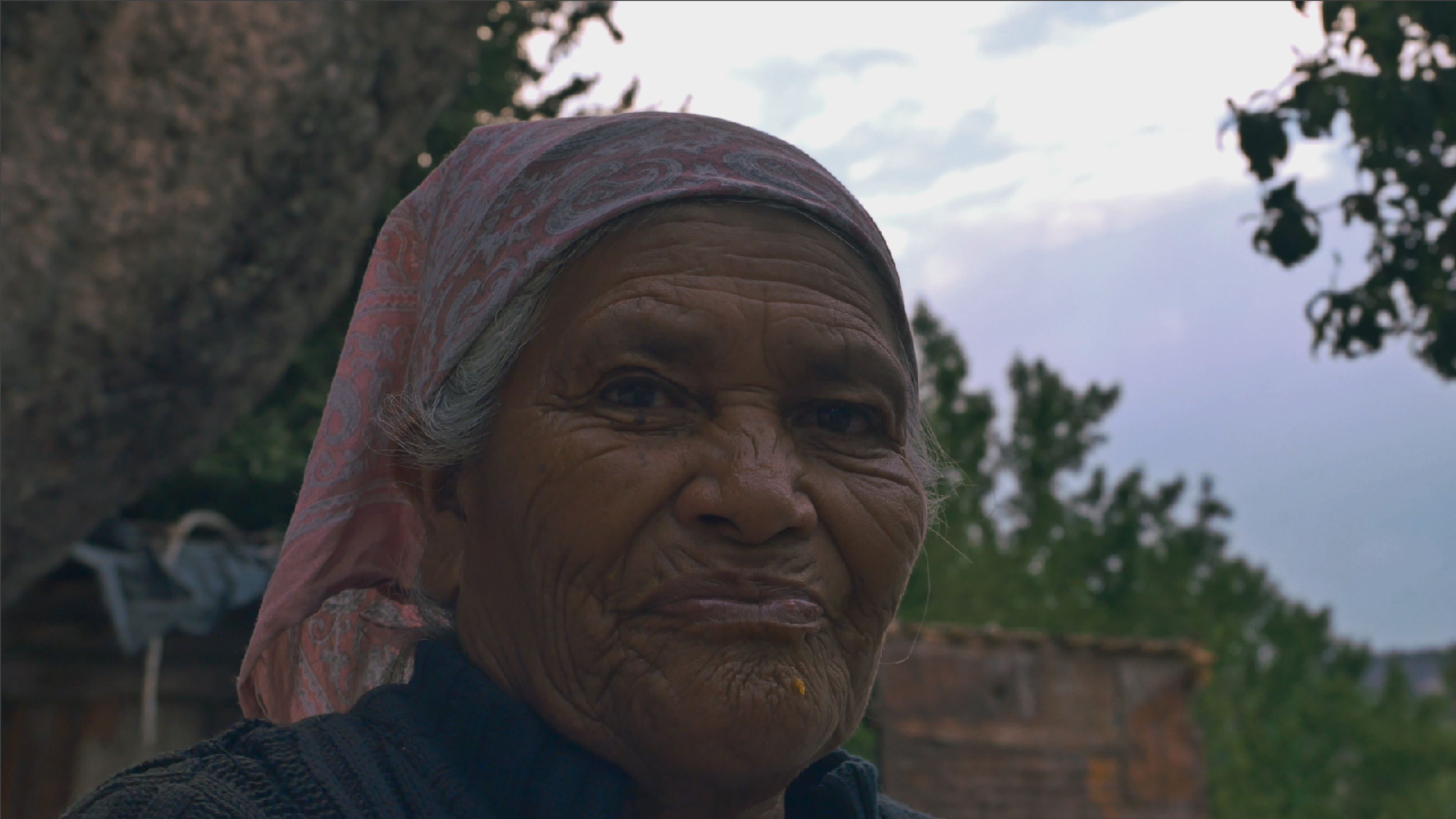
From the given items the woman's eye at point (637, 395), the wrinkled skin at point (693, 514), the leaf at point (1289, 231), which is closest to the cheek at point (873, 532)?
the wrinkled skin at point (693, 514)

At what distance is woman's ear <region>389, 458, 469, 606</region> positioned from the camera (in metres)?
1.80

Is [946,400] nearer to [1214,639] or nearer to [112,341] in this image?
[1214,639]

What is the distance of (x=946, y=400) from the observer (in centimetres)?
2255

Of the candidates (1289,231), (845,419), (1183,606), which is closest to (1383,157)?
(1289,231)

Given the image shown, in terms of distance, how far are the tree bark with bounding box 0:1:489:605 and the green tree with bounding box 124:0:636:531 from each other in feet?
2.00

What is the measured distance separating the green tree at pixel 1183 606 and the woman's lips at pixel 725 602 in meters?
14.7

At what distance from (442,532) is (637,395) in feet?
1.24

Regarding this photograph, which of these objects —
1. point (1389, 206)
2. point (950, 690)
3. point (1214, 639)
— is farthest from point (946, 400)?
point (1389, 206)

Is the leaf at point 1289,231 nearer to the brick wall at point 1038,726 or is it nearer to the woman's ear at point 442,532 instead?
the woman's ear at point 442,532

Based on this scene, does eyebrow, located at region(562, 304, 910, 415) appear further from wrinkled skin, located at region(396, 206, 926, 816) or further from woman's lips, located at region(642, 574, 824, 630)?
woman's lips, located at region(642, 574, 824, 630)

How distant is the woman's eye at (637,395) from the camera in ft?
5.45

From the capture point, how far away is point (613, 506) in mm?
1595

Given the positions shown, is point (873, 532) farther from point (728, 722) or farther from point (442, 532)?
point (442, 532)

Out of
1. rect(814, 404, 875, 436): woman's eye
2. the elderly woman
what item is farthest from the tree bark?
rect(814, 404, 875, 436): woman's eye
